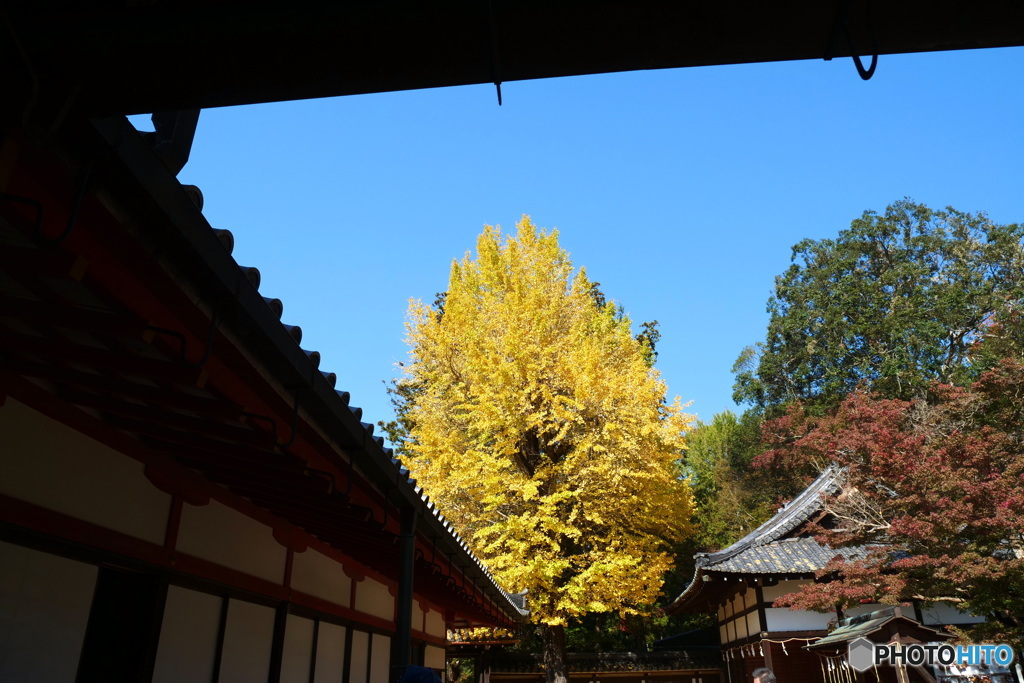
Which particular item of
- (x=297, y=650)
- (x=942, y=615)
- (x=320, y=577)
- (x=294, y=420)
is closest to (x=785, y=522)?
(x=942, y=615)

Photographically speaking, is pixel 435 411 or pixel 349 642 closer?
pixel 349 642

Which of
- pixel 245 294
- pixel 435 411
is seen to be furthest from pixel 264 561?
pixel 435 411

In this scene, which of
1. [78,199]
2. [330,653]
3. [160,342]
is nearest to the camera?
[78,199]

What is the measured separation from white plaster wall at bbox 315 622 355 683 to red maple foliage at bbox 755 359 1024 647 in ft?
30.4

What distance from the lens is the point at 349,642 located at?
7.98 meters

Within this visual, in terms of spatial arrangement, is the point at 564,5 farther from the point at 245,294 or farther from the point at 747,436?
the point at 747,436

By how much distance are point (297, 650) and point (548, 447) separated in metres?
11.2

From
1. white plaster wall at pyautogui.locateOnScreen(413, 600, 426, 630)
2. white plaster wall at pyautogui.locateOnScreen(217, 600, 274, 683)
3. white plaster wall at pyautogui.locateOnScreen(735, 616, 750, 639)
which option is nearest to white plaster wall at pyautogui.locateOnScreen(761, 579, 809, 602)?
white plaster wall at pyautogui.locateOnScreen(735, 616, 750, 639)

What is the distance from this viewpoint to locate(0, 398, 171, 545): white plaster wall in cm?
336

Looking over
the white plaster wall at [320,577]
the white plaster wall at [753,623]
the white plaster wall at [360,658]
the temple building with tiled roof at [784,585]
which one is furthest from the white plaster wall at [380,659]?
the white plaster wall at [753,623]

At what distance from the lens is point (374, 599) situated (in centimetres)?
908

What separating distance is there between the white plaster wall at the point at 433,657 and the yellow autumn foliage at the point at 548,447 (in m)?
2.03

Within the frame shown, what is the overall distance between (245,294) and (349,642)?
21.7 ft

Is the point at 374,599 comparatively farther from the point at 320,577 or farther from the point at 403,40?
the point at 403,40
